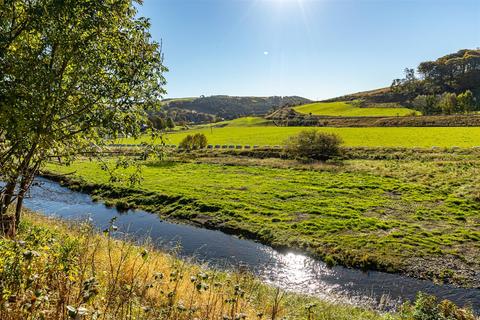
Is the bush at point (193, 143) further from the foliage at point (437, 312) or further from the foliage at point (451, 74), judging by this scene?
the foliage at point (451, 74)

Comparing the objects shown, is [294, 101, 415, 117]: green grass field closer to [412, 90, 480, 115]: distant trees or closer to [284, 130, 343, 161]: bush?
[412, 90, 480, 115]: distant trees

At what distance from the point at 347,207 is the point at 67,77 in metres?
25.0

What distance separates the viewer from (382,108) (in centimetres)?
13562

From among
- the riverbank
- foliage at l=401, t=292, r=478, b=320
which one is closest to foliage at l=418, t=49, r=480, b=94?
foliage at l=401, t=292, r=478, b=320

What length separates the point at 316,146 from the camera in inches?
2035

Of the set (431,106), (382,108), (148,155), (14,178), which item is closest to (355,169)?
(148,155)

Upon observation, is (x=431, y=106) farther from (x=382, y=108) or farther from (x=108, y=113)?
(x=108, y=113)

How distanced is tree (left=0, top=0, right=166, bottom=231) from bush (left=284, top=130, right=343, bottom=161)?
44277 mm

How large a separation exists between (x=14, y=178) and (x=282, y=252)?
655 inches

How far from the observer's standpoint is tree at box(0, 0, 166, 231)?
21.4ft

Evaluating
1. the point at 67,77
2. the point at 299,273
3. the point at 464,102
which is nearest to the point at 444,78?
the point at 464,102

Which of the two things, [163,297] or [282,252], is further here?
[282,252]

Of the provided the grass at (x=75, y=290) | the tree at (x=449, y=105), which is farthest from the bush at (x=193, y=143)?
the tree at (x=449, y=105)

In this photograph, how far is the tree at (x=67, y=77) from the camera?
6535 mm
